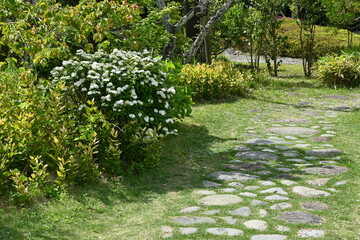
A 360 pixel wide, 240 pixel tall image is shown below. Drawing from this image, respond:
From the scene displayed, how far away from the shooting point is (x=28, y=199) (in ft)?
17.5

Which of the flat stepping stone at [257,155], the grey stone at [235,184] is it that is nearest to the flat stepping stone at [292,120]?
the flat stepping stone at [257,155]

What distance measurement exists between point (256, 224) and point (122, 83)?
2872mm

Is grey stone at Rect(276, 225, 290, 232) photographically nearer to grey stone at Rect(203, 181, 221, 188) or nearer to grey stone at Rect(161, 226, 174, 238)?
grey stone at Rect(161, 226, 174, 238)

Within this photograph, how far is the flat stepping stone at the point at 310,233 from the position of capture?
4.61 m

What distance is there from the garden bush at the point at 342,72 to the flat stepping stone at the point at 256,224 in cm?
987

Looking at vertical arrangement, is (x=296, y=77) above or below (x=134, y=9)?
below

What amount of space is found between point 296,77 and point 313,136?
7.93 meters

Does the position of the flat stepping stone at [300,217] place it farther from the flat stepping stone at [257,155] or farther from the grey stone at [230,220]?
the flat stepping stone at [257,155]

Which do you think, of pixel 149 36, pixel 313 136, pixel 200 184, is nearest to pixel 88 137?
pixel 200 184

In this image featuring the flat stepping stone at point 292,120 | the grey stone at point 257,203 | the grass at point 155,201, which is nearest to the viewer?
the grass at point 155,201

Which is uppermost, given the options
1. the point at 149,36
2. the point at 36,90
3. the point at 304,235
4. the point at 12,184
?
the point at 149,36

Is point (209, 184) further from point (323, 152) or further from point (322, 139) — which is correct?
point (322, 139)

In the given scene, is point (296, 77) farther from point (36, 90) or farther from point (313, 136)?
point (36, 90)

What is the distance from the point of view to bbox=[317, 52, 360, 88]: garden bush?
1409cm
